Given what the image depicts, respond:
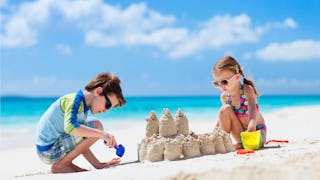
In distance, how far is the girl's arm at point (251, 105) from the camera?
4.33 m

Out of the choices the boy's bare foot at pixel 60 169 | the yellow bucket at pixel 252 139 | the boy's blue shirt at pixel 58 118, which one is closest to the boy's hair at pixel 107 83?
the boy's blue shirt at pixel 58 118

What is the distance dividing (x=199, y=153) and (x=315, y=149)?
3.40 feet

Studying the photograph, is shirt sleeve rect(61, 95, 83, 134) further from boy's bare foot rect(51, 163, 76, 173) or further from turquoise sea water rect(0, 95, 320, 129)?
turquoise sea water rect(0, 95, 320, 129)

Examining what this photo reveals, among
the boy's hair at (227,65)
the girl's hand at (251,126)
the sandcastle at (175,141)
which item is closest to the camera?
the sandcastle at (175,141)

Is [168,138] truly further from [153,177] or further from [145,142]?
[153,177]

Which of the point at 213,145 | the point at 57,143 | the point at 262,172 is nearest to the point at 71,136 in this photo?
the point at 57,143

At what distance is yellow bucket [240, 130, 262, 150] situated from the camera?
164 inches

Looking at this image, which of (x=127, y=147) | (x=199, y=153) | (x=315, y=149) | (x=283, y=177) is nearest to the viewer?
(x=283, y=177)

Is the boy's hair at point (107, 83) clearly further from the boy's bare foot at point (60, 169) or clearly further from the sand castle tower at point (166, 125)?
the boy's bare foot at point (60, 169)

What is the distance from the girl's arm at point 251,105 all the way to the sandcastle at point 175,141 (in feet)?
1.04

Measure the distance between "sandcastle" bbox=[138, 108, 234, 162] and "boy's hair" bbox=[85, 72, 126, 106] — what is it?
0.45 metres

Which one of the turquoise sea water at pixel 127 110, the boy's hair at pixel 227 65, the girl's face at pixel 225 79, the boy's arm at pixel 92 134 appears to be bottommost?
the boy's arm at pixel 92 134

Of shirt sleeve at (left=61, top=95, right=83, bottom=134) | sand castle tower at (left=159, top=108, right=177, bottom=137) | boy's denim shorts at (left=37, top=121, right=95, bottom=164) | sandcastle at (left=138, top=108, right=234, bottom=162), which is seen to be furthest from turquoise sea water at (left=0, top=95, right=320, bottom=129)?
sand castle tower at (left=159, top=108, right=177, bottom=137)

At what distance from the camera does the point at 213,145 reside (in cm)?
408
